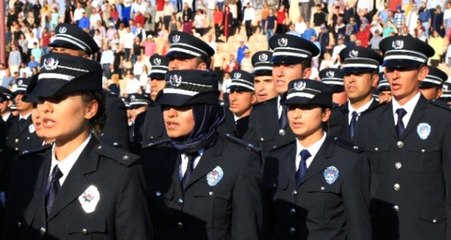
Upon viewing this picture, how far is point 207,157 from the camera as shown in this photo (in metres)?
6.73

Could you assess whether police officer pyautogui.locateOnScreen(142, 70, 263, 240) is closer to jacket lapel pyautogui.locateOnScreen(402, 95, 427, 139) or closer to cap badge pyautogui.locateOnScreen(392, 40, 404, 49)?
jacket lapel pyautogui.locateOnScreen(402, 95, 427, 139)

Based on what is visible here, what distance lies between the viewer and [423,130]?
853 cm

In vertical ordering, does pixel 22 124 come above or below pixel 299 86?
below

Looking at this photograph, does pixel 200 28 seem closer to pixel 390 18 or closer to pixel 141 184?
pixel 390 18

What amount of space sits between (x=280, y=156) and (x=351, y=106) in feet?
8.82

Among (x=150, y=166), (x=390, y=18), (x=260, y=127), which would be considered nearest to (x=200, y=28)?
(x=390, y=18)

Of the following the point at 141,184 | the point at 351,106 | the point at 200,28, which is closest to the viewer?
the point at 141,184

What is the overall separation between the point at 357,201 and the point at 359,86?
334 cm

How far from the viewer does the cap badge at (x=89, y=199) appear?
5.38 m

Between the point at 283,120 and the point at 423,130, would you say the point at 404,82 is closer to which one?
the point at 423,130

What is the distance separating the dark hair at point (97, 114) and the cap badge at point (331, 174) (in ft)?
7.46

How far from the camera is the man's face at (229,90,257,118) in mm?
11802

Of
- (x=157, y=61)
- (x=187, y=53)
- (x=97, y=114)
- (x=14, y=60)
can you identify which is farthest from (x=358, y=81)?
(x=14, y=60)

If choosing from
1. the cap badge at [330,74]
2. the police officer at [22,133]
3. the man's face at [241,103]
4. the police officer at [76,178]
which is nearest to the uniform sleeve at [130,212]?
the police officer at [76,178]
